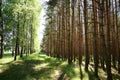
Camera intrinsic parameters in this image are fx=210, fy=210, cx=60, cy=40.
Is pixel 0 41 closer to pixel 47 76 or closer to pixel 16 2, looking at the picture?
→ pixel 16 2

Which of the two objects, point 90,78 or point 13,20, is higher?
point 13,20

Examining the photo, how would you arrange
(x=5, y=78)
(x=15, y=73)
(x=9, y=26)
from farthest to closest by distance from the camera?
(x=9, y=26)
(x=15, y=73)
(x=5, y=78)

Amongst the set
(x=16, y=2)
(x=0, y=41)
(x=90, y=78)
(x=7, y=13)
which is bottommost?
(x=90, y=78)

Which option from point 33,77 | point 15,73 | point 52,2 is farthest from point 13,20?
point 33,77

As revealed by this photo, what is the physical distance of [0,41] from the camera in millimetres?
29719

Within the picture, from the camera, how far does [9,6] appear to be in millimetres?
28703

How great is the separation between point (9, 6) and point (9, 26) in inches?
120

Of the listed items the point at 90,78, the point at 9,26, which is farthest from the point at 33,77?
the point at 9,26

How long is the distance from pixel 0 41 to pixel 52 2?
9451mm

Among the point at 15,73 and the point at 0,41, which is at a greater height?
the point at 0,41

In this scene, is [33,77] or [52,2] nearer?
[33,77]

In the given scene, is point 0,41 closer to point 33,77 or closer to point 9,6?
point 9,6

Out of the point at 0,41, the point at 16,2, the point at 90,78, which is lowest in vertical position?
the point at 90,78

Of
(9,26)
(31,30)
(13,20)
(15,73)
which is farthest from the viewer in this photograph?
(31,30)
